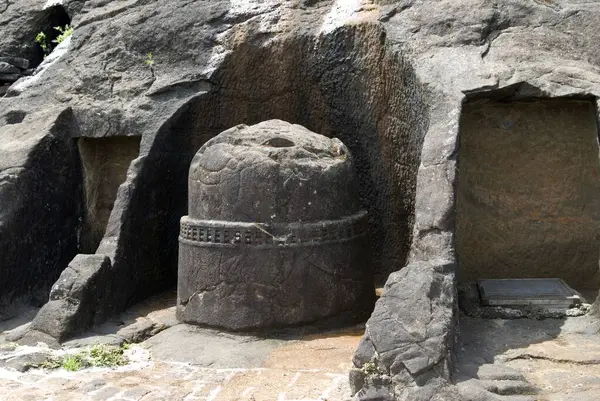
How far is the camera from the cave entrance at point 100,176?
7.13 metres

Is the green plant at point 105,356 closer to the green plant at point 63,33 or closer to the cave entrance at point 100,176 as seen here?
the cave entrance at point 100,176

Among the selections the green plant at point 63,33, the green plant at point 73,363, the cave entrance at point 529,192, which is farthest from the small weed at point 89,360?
the green plant at point 63,33

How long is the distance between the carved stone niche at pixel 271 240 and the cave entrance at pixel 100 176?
1813mm

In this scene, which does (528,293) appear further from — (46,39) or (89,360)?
(46,39)

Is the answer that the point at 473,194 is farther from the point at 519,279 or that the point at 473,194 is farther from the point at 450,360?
the point at 450,360

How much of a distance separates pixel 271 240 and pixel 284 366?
0.95m

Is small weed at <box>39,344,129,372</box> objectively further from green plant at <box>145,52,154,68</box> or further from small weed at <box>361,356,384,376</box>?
green plant at <box>145,52,154,68</box>

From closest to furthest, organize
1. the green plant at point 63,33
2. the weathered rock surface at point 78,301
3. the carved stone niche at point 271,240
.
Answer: the carved stone niche at point 271,240
the weathered rock surface at point 78,301
the green plant at point 63,33

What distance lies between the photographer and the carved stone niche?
5324mm

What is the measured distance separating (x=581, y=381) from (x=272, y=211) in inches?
93.3

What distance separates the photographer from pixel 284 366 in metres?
4.76

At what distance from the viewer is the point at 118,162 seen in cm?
721

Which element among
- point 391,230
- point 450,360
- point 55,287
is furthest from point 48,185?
point 450,360

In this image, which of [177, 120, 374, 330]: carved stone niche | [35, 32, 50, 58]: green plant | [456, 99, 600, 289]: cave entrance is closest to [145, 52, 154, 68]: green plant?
[177, 120, 374, 330]: carved stone niche
